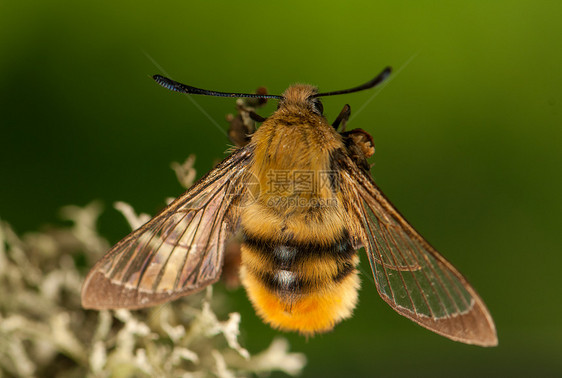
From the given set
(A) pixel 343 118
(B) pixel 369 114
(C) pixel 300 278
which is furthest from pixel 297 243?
(B) pixel 369 114

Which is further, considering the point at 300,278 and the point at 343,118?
the point at 343,118

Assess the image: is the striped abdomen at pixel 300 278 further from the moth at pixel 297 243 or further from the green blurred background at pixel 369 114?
the green blurred background at pixel 369 114

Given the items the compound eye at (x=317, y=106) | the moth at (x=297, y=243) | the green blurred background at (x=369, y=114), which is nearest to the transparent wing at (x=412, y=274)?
the moth at (x=297, y=243)

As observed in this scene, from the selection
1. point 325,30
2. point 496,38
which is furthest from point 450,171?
point 325,30

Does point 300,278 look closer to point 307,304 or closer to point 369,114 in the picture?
point 307,304

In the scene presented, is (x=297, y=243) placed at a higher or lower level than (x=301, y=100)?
lower

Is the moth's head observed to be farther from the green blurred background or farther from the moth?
the green blurred background

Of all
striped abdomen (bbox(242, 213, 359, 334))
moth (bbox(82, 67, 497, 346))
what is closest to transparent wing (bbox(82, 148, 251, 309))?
moth (bbox(82, 67, 497, 346))
